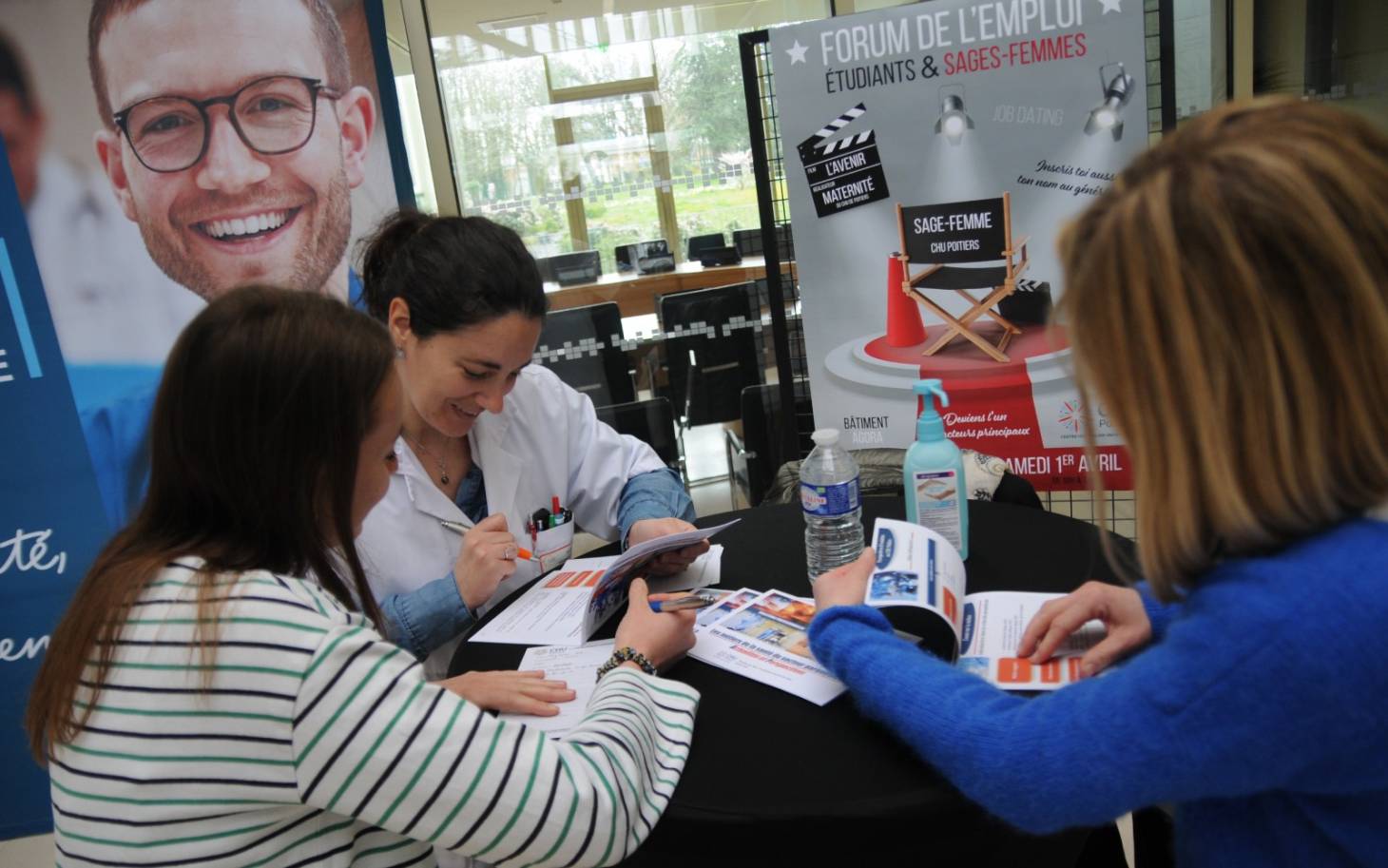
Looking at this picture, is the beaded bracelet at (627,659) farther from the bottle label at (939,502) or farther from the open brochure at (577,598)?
the bottle label at (939,502)

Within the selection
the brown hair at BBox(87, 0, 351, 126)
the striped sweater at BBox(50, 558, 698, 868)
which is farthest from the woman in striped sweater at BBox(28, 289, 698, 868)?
the brown hair at BBox(87, 0, 351, 126)

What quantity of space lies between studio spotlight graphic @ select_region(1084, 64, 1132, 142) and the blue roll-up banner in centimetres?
297

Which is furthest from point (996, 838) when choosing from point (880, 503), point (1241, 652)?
point (880, 503)

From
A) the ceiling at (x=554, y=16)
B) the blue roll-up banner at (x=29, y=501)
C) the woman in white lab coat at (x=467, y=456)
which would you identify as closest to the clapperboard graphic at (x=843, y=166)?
the ceiling at (x=554, y=16)

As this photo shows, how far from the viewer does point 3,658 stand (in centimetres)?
275

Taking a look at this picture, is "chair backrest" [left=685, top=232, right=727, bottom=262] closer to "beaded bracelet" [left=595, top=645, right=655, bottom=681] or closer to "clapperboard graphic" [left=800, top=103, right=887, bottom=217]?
"clapperboard graphic" [left=800, top=103, right=887, bottom=217]

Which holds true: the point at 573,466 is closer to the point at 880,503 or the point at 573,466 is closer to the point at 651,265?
the point at 880,503

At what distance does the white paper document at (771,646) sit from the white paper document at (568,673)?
15 centimetres

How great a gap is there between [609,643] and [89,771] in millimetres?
663

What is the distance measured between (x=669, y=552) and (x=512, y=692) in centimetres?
42

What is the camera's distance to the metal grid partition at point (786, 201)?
2.35m

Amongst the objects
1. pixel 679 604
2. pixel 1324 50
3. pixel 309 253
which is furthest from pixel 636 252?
pixel 1324 50

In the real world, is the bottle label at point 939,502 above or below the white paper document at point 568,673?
above

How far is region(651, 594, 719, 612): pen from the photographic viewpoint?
4.25ft
